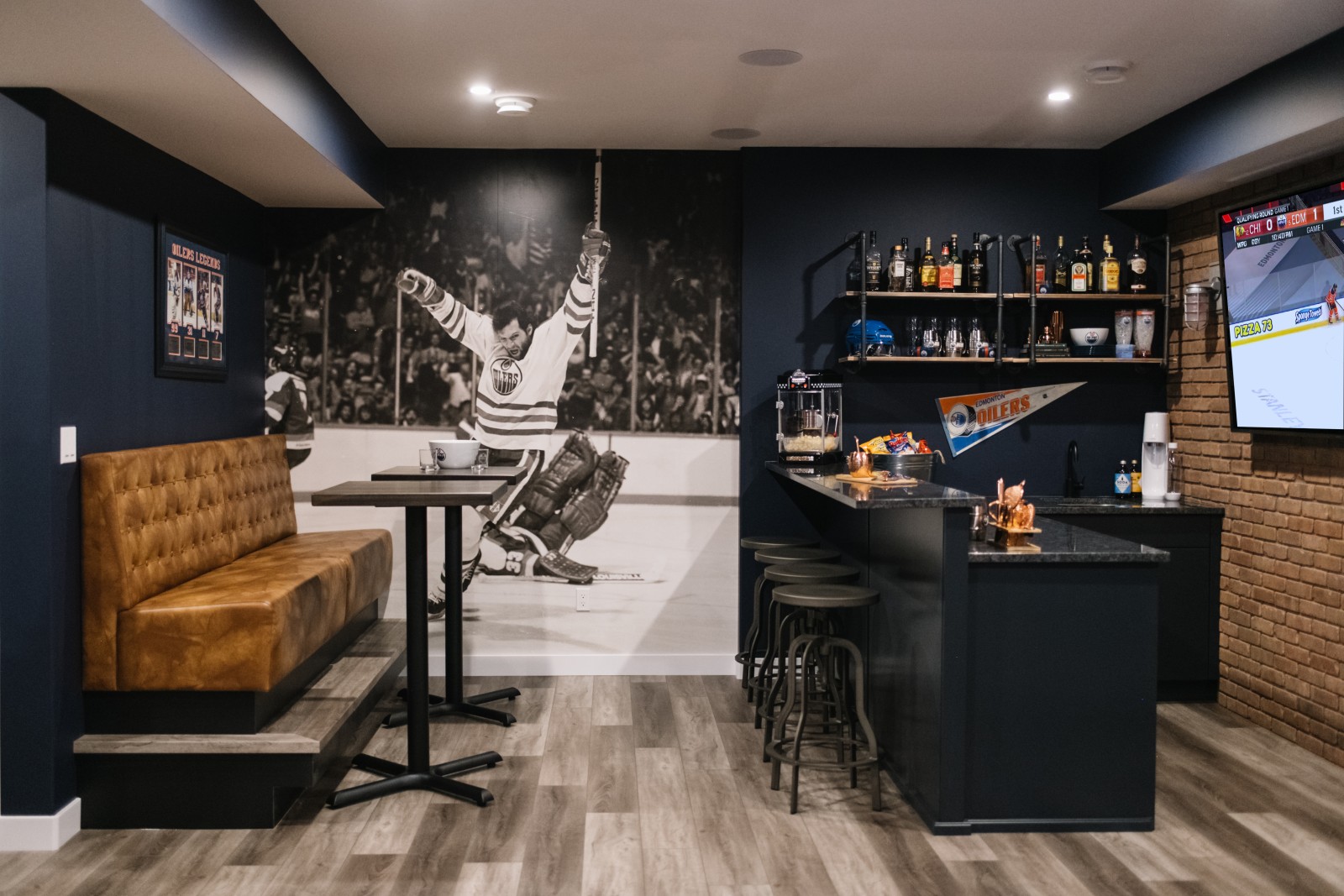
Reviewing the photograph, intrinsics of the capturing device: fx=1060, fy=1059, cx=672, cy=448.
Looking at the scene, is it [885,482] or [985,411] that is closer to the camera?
[885,482]

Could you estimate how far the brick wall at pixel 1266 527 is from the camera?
415cm

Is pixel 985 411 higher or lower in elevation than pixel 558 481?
higher

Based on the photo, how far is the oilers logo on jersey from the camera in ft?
17.6

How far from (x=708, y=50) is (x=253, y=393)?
279cm

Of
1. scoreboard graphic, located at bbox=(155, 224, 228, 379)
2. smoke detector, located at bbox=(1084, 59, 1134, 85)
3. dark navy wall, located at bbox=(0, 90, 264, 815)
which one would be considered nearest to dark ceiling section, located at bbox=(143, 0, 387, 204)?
dark navy wall, located at bbox=(0, 90, 264, 815)

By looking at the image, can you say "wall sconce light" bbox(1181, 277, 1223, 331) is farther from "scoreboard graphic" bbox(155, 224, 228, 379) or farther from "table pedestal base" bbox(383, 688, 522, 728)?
"scoreboard graphic" bbox(155, 224, 228, 379)

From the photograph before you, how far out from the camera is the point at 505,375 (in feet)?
17.7

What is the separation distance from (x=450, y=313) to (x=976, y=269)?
8.58 ft

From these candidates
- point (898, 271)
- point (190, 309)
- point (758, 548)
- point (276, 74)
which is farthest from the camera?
point (898, 271)

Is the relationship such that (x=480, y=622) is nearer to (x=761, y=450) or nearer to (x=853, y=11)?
(x=761, y=450)

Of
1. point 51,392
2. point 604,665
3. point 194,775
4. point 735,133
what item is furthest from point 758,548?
point 51,392

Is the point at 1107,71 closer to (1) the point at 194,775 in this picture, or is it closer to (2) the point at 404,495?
(2) the point at 404,495

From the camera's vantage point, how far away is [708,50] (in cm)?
386

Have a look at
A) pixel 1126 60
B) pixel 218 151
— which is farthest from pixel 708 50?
pixel 218 151
